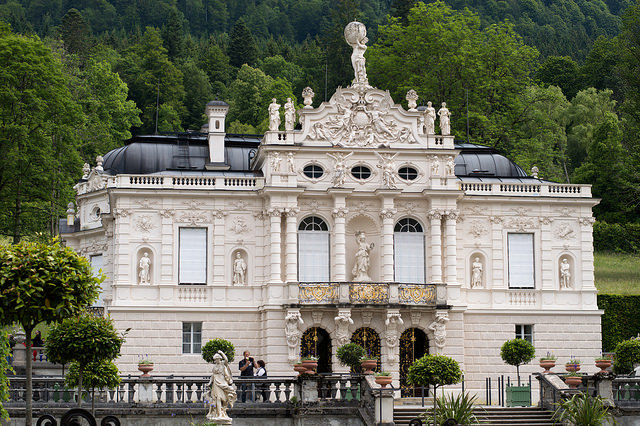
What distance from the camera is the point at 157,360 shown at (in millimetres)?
46938

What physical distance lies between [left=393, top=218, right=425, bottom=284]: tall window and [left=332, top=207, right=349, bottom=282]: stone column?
7.59 feet

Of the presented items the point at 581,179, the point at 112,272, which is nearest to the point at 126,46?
the point at 581,179

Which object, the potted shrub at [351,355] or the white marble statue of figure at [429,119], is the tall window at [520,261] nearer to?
the white marble statue of figure at [429,119]

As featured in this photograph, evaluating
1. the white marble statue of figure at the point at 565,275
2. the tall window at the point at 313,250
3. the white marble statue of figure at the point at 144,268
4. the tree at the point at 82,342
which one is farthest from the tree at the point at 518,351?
the tree at the point at 82,342

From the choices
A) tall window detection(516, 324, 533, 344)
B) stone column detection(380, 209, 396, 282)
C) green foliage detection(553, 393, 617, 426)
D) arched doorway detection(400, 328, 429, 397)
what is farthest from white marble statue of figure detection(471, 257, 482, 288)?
green foliage detection(553, 393, 617, 426)

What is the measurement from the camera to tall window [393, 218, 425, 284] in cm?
4919

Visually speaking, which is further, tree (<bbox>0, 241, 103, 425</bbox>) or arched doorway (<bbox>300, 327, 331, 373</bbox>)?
arched doorway (<bbox>300, 327, 331, 373</bbox>)

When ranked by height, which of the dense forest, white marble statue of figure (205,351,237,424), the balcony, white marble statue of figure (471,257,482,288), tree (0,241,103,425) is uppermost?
the dense forest

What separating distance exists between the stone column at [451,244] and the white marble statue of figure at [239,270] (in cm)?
835

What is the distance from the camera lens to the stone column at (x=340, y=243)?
1898 inches

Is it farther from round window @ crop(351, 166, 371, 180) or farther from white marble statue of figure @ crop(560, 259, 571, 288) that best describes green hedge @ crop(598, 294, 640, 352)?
round window @ crop(351, 166, 371, 180)

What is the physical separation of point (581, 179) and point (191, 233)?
39.0 meters

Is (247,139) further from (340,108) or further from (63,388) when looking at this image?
(63,388)

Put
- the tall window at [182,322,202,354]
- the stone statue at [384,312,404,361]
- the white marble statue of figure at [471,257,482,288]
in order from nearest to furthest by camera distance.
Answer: the stone statue at [384,312,404,361] < the tall window at [182,322,202,354] < the white marble statue of figure at [471,257,482,288]
